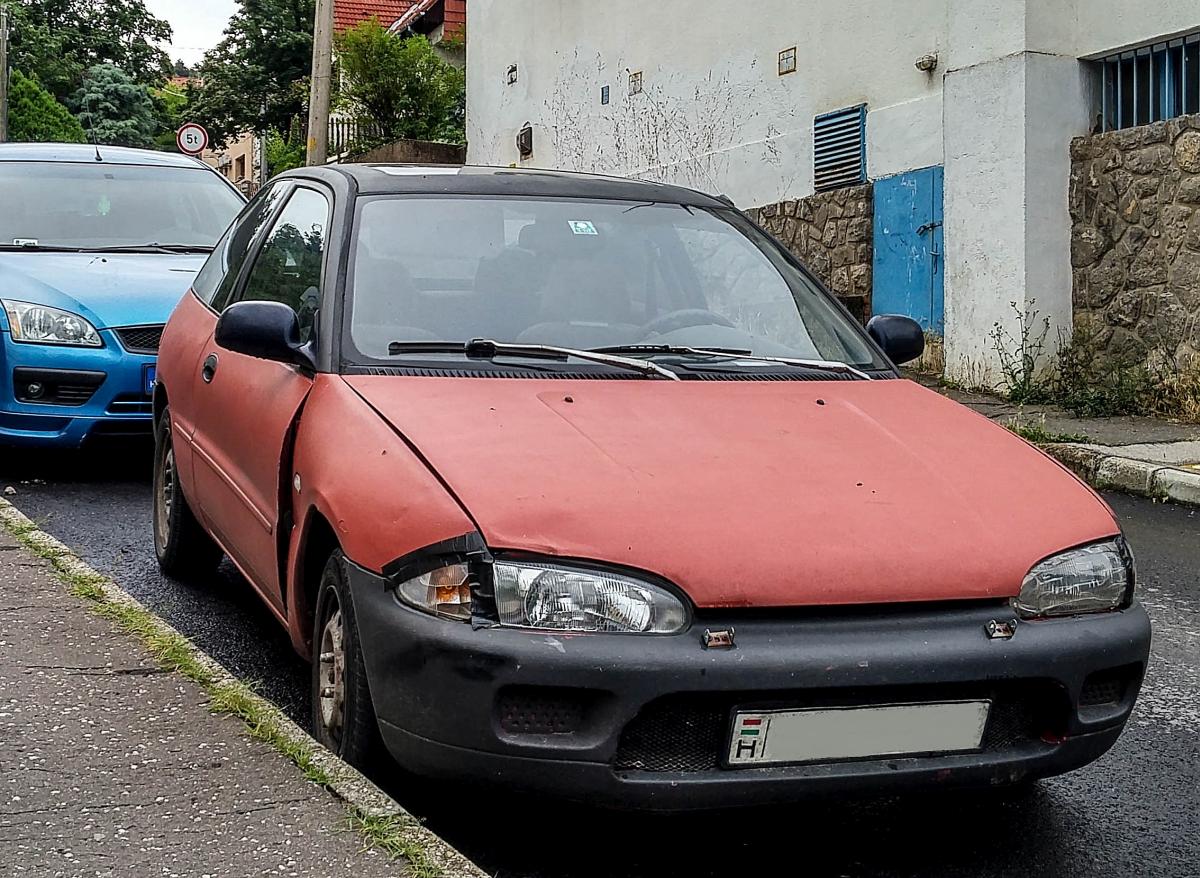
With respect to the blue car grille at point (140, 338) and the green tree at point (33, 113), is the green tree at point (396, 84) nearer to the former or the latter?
the blue car grille at point (140, 338)

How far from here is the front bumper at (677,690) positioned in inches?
105

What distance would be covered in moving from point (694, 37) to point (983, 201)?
554 centimetres

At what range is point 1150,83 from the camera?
34.0 feet

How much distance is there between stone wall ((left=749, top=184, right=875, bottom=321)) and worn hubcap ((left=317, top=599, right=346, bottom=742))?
9.60 meters

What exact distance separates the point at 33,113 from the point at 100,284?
5098cm

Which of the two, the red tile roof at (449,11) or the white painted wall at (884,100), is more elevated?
the red tile roof at (449,11)

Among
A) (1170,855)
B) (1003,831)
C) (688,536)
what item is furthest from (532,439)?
(1170,855)

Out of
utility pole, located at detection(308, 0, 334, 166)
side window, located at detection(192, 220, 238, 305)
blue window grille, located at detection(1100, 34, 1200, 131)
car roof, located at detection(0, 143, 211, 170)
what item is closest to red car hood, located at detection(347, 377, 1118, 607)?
side window, located at detection(192, 220, 238, 305)

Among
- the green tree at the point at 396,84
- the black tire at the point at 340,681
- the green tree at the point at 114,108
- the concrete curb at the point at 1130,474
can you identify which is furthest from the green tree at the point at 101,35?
the black tire at the point at 340,681

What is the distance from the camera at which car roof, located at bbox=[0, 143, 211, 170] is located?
8656 millimetres

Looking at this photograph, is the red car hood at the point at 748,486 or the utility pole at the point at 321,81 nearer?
the red car hood at the point at 748,486

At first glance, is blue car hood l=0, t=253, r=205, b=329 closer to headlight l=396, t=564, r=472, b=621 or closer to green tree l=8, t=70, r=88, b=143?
headlight l=396, t=564, r=472, b=621

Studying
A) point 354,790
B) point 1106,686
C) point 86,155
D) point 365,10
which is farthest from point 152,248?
point 365,10

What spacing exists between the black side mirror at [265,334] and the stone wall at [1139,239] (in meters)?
7.63
